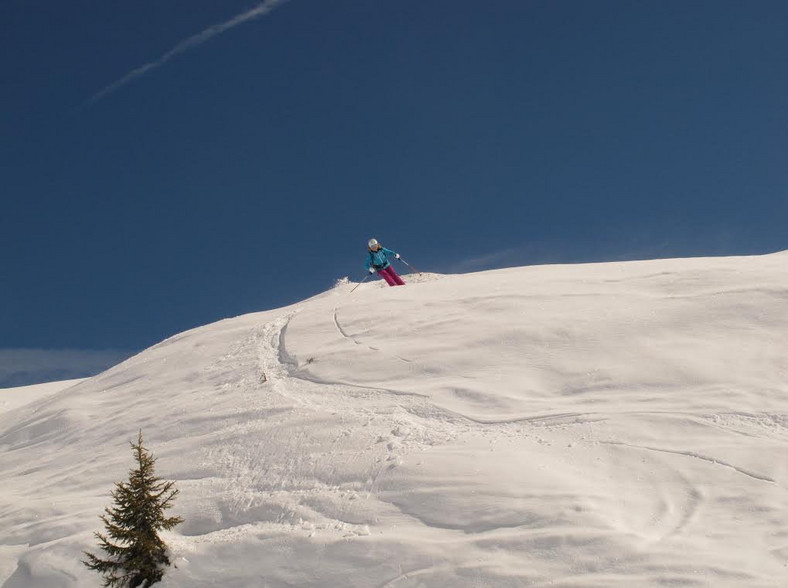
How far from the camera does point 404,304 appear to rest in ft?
66.1

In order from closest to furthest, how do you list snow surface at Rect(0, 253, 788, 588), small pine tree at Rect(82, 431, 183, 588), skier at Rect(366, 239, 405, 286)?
snow surface at Rect(0, 253, 788, 588) < small pine tree at Rect(82, 431, 183, 588) < skier at Rect(366, 239, 405, 286)

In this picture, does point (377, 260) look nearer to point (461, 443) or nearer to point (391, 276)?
point (391, 276)

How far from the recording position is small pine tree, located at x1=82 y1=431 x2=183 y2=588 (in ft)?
33.7

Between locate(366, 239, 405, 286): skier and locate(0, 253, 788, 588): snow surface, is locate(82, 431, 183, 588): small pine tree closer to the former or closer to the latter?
locate(0, 253, 788, 588): snow surface

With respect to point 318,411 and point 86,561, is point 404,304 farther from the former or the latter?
point 86,561

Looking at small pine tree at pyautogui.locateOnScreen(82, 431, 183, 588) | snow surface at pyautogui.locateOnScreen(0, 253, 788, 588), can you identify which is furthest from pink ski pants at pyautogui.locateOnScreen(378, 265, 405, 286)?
small pine tree at pyautogui.locateOnScreen(82, 431, 183, 588)

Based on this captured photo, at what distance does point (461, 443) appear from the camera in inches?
483

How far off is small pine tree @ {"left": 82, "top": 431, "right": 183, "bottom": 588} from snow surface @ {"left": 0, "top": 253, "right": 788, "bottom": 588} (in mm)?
462

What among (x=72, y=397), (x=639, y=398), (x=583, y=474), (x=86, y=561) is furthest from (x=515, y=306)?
(x=72, y=397)

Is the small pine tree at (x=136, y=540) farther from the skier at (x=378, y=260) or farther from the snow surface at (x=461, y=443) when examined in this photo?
the skier at (x=378, y=260)

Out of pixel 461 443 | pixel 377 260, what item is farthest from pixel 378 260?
pixel 461 443

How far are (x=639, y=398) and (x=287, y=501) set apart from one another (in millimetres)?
6544

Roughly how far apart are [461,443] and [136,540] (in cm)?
527

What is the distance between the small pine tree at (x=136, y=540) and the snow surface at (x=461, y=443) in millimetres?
462
